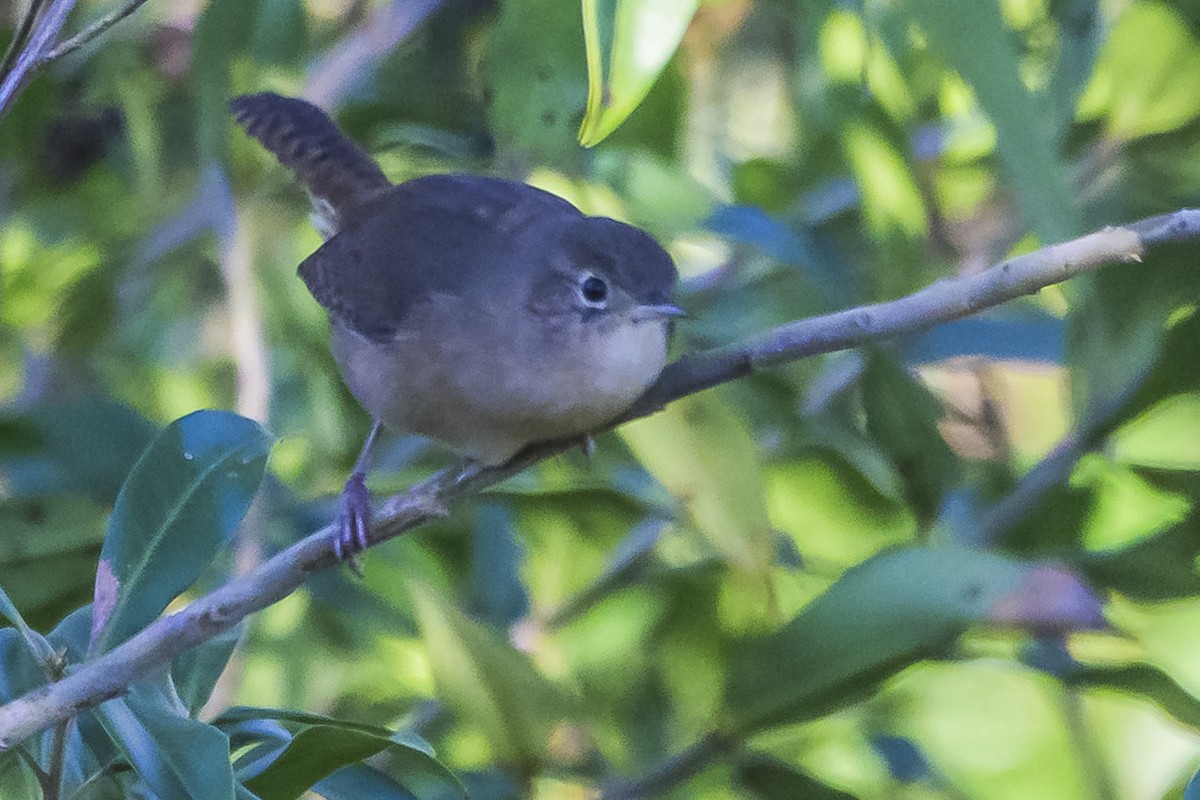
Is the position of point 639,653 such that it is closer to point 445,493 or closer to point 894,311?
point 445,493

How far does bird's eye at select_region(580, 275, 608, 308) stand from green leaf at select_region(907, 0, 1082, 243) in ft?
1.95

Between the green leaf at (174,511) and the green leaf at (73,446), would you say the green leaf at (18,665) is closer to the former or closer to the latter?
the green leaf at (174,511)

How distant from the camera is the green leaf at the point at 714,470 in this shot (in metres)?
1.96

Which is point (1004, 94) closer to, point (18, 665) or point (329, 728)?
point (329, 728)

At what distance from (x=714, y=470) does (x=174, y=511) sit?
0.90 meters

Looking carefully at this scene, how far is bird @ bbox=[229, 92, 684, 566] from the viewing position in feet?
5.97

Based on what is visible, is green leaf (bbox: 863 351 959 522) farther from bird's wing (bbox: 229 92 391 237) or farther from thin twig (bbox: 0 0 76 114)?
thin twig (bbox: 0 0 76 114)

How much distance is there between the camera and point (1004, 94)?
5.56ft

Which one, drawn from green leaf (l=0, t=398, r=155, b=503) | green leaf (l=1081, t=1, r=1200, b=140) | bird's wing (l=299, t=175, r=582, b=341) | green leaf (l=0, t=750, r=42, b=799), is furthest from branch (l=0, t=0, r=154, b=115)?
green leaf (l=1081, t=1, r=1200, b=140)

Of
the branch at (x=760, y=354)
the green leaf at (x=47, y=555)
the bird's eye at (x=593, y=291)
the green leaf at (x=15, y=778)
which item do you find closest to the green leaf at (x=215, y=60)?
the green leaf at (x=47, y=555)

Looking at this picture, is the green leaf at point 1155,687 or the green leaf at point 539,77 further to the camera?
the green leaf at point 539,77

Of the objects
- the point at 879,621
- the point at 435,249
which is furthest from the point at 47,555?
the point at 879,621

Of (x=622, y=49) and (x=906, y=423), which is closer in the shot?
(x=622, y=49)

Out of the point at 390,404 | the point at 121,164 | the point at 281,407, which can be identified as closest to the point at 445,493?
the point at 390,404
